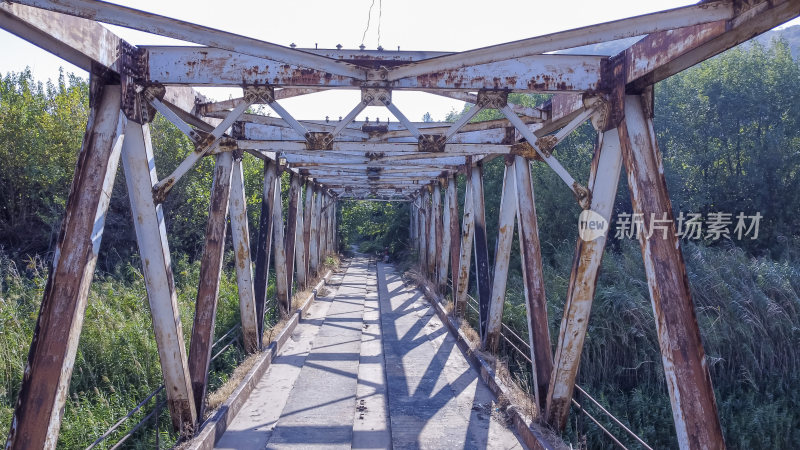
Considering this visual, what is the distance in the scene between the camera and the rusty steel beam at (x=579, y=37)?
2938mm

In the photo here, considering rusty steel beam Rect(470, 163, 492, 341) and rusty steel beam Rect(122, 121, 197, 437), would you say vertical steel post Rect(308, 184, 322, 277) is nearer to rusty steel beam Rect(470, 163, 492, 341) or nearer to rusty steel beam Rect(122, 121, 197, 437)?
rusty steel beam Rect(470, 163, 492, 341)

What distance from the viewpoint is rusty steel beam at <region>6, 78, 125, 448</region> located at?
3.14 metres

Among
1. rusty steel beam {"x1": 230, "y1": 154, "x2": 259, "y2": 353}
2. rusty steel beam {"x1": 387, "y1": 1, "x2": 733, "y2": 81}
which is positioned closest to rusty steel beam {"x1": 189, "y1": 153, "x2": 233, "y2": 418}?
rusty steel beam {"x1": 230, "y1": 154, "x2": 259, "y2": 353}

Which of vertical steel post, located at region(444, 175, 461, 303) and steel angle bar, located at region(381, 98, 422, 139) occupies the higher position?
steel angle bar, located at region(381, 98, 422, 139)

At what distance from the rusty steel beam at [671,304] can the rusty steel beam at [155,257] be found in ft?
11.5

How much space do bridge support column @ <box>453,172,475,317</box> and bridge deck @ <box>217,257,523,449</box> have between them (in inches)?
25.2

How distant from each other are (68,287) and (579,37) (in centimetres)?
351

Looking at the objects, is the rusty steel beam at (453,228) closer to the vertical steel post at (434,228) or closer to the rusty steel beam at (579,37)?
the vertical steel post at (434,228)

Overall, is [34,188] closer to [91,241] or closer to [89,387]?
[89,387]

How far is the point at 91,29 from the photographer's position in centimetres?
343

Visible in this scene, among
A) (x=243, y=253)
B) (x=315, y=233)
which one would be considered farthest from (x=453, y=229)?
(x=315, y=233)

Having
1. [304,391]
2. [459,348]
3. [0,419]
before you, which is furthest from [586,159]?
[0,419]

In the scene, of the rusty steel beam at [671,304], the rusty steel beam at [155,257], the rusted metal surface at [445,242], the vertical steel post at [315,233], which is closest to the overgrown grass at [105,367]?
the rusty steel beam at [155,257]

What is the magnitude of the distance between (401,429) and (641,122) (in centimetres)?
371
